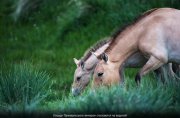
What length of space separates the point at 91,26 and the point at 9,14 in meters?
3.52

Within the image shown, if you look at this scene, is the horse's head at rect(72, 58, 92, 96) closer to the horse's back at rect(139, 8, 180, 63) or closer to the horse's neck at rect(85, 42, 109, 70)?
the horse's neck at rect(85, 42, 109, 70)

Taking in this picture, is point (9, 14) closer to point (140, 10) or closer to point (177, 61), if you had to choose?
point (140, 10)

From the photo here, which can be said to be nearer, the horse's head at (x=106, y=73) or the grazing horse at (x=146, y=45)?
the grazing horse at (x=146, y=45)

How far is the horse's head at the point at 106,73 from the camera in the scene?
478 inches

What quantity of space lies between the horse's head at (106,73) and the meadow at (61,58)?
28cm

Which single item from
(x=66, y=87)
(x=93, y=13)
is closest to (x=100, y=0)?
(x=93, y=13)

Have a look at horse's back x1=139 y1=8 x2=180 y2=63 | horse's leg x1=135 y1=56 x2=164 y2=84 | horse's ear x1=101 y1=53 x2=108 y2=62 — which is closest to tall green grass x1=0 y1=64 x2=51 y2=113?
horse's ear x1=101 y1=53 x2=108 y2=62

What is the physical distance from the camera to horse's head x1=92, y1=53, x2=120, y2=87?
12.1 metres

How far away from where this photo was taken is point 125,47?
12.3m

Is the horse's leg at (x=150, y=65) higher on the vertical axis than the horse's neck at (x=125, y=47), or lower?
lower

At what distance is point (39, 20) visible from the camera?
2114cm

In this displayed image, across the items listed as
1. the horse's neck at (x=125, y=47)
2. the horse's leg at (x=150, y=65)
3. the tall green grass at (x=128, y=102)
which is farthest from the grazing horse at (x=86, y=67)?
the tall green grass at (x=128, y=102)

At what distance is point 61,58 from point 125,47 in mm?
6026

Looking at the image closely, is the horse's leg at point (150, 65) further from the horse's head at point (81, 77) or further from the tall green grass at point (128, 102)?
the horse's head at point (81, 77)
